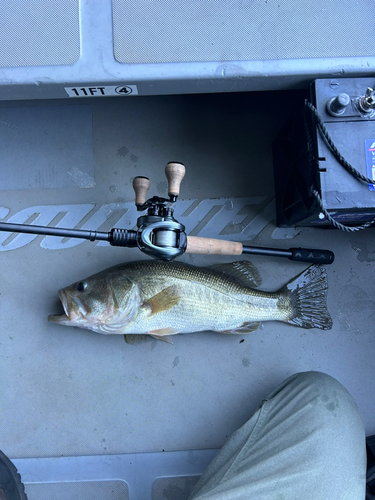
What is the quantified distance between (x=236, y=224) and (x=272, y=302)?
469 mm

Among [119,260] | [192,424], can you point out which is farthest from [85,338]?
[192,424]

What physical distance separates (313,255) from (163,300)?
2.69ft

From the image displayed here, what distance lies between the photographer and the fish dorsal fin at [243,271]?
1809 millimetres

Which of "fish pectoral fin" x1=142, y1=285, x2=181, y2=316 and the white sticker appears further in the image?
"fish pectoral fin" x1=142, y1=285, x2=181, y2=316

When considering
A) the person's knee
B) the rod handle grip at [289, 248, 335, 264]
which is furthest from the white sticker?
the person's knee

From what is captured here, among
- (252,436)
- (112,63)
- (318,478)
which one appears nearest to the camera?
(112,63)

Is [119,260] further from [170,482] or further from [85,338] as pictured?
[170,482]

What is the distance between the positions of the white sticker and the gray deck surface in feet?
1.95

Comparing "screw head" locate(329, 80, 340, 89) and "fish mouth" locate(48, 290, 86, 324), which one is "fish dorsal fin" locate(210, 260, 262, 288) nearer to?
"fish mouth" locate(48, 290, 86, 324)

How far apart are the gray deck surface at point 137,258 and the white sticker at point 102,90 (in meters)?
0.59

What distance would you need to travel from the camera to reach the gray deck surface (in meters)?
1.83

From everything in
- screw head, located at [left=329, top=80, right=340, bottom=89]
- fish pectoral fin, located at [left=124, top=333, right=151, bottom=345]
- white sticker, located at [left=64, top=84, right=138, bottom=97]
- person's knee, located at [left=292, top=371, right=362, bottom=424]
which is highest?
white sticker, located at [left=64, top=84, right=138, bottom=97]

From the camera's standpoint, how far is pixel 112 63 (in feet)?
4.00

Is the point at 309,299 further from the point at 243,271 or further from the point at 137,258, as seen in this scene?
the point at 137,258
